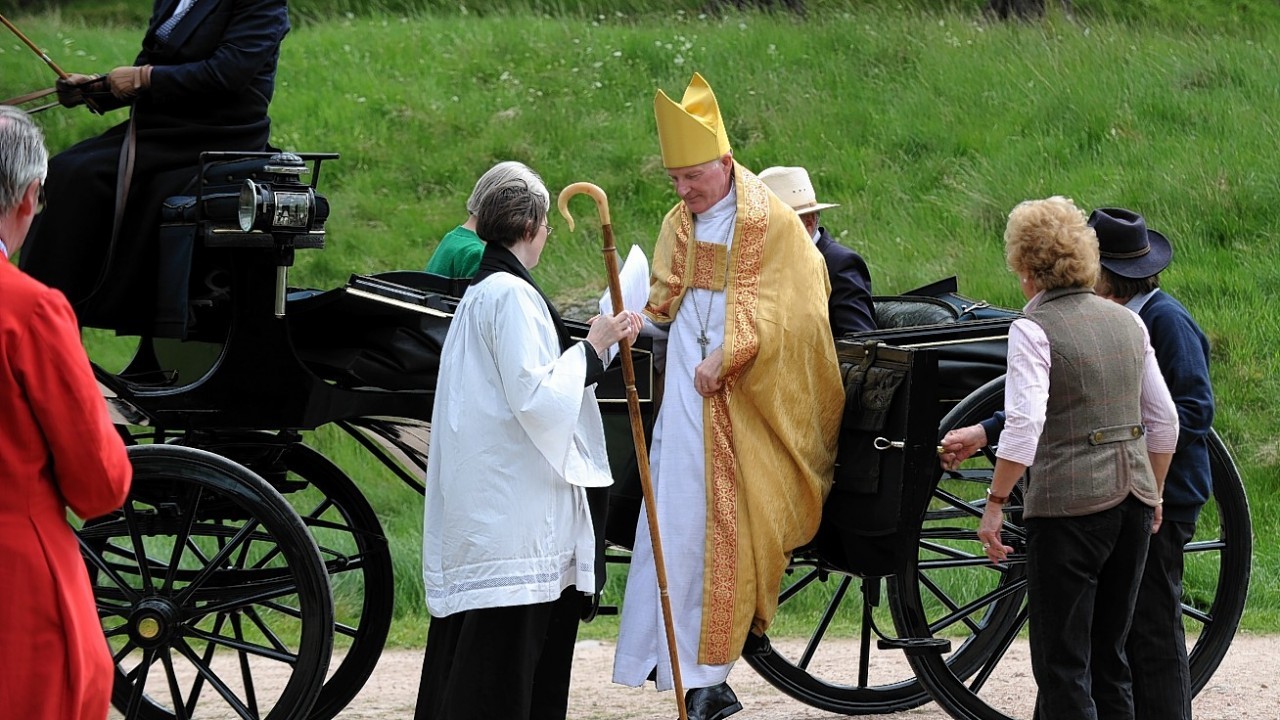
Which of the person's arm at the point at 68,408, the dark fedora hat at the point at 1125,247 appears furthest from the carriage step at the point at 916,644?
the person's arm at the point at 68,408

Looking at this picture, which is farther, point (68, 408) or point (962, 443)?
point (962, 443)

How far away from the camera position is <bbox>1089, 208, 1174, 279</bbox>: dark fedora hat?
4.02 m

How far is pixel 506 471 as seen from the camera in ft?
12.2

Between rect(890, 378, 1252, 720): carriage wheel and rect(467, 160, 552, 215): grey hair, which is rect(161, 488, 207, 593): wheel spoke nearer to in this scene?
rect(467, 160, 552, 215): grey hair

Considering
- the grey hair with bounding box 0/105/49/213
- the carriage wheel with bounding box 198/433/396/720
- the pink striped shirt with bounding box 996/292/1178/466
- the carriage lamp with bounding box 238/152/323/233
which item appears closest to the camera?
the grey hair with bounding box 0/105/49/213

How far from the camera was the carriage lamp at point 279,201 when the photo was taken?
3.98 m

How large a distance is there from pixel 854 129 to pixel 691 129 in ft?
22.8

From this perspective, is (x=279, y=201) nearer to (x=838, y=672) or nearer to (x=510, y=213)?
(x=510, y=213)

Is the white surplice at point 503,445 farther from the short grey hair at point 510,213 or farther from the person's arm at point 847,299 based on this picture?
the person's arm at point 847,299

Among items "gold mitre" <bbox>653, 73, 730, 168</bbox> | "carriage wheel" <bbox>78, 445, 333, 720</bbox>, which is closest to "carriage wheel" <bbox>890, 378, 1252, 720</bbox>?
"gold mitre" <bbox>653, 73, 730, 168</bbox>

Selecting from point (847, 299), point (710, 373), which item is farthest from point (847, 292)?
point (710, 373)

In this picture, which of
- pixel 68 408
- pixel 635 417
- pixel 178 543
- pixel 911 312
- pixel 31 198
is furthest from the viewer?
pixel 911 312

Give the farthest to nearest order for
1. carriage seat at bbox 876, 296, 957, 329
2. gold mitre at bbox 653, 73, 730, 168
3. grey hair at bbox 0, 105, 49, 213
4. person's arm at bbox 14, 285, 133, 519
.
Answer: carriage seat at bbox 876, 296, 957, 329
gold mitre at bbox 653, 73, 730, 168
grey hair at bbox 0, 105, 49, 213
person's arm at bbox 14, 285, 133, 519

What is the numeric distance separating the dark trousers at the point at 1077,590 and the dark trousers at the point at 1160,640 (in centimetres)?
22
